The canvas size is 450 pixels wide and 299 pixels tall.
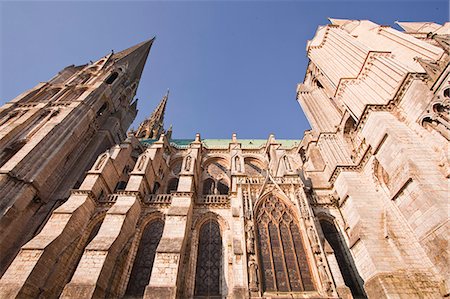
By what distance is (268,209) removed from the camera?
11.0m

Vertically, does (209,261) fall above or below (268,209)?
below

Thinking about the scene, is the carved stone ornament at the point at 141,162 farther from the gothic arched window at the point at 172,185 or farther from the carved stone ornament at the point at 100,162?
the gothic arched window at the point at 172,185

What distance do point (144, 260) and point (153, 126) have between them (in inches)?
853

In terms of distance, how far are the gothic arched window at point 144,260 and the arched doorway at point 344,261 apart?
8.66 meters

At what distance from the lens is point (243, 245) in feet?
30.2

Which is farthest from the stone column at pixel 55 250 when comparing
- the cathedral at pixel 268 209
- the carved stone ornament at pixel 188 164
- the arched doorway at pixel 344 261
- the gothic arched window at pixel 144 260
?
the arched doorway at pixel 344 261

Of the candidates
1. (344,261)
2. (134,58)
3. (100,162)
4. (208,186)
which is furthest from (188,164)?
(134,58)

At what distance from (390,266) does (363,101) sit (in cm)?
722

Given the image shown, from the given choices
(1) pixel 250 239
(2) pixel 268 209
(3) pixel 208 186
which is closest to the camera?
(1) pixel 250 239

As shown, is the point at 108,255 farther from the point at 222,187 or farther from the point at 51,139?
the point at 222,187

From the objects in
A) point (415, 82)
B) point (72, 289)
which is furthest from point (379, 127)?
point (72, 289)

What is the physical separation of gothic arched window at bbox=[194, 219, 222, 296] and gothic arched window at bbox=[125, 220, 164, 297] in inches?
86.0

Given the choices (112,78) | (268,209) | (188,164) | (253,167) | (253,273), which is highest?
(112,78)

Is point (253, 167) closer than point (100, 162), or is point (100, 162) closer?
point (100, 162)
